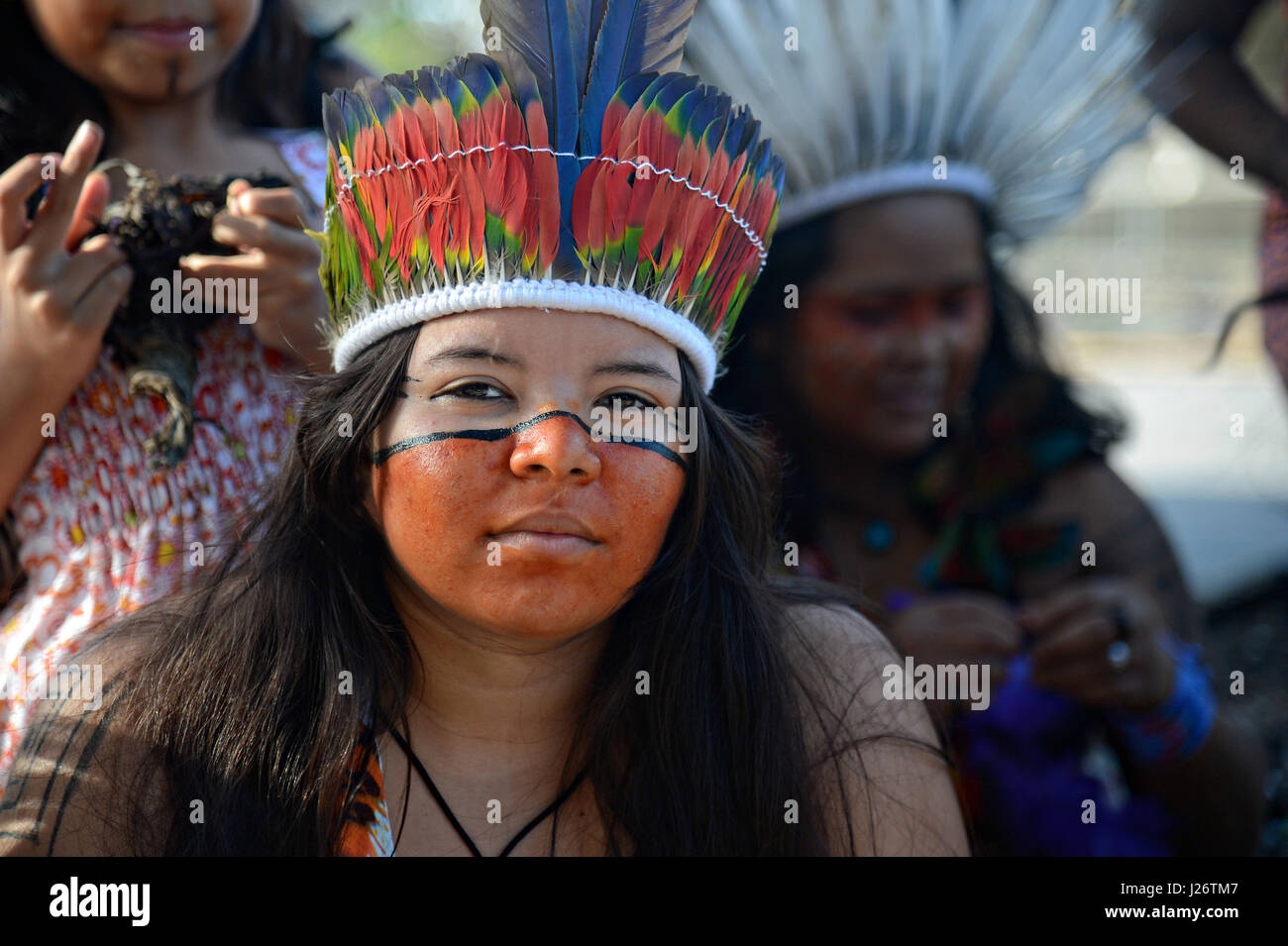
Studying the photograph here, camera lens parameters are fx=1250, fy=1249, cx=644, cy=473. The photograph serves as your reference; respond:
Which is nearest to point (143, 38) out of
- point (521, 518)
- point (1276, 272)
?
point (521, 518)

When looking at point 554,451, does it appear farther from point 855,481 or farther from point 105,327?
point 855,481

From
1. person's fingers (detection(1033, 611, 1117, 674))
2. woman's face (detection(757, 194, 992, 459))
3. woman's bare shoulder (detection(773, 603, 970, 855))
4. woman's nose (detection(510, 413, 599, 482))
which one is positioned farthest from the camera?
woman's face (detection(757, 194, 992, 459))

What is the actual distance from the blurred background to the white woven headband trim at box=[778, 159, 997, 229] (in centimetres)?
42

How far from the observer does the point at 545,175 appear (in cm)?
176

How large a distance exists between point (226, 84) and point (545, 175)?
1.08 metres

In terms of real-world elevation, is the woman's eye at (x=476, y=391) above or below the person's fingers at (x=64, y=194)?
below

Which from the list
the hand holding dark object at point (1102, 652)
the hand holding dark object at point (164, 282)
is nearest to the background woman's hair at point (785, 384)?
the hand holding dark object at point (1102, 652)

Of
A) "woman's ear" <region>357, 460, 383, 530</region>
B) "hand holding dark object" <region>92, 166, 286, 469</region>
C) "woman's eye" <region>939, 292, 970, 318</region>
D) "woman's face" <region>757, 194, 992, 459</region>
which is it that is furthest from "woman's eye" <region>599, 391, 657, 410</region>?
"woman's eye" <region>939, 292, 970, 318</region>

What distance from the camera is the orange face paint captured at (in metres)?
1.69

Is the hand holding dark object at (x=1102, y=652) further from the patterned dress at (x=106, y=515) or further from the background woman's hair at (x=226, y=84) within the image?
the background woman's hair at (x=226, y=84)

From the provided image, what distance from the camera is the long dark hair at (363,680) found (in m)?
1.83

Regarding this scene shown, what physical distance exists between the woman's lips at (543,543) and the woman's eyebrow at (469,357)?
235 mm

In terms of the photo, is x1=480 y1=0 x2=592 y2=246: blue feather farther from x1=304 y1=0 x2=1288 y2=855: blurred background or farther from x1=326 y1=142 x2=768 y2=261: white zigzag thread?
x1=304 y1=0 x2=1288 y2=855: blurred background
